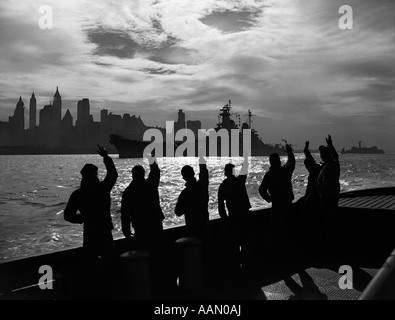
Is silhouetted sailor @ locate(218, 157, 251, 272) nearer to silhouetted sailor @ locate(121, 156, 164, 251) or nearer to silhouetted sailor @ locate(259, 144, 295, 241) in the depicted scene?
silhouetted sailor @ locate(259, 144, 295, 241)

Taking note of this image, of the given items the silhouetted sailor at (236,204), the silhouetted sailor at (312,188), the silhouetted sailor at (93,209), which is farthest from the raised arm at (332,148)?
the silhouetted sailor at (93,209)

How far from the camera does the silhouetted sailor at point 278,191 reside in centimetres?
674

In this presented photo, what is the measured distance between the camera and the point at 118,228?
2295 cm

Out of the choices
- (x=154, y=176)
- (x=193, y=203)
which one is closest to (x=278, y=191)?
(x=193, y=203)

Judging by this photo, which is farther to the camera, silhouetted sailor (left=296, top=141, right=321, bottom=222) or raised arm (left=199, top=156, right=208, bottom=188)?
silhouetted sailor (left=296, top=141, right=321, bottom=222)

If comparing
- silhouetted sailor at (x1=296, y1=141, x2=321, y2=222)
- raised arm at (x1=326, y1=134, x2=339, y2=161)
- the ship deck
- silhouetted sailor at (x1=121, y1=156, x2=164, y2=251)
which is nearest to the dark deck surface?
the ship deck

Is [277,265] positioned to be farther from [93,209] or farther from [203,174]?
[93,209]

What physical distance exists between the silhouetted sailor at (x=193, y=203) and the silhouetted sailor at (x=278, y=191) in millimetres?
1232

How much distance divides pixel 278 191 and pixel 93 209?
342 centimetres

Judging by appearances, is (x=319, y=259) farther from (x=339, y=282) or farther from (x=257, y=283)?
(x=257, y=283)

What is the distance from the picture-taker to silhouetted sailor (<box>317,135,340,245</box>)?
6.89m

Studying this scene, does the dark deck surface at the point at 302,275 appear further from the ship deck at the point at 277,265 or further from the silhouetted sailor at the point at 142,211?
the silhouetted sailor at the point at 142,211

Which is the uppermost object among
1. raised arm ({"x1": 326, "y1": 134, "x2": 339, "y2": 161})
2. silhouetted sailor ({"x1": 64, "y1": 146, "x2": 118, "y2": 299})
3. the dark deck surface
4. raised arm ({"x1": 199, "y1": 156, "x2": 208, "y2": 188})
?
raised arm ({"x1": 326, "y1": 134, "x2": 339, "y2": 161})
